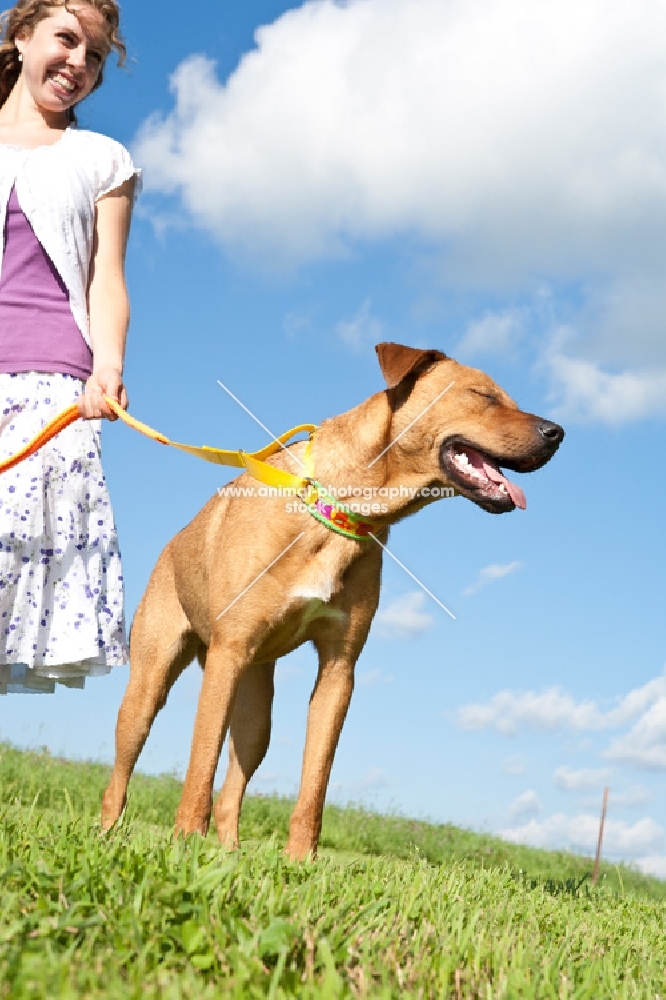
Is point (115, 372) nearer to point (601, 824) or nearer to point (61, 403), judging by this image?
point (61, 403)

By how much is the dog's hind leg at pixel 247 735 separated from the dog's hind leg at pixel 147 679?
0.43 metres

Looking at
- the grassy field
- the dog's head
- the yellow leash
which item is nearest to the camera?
the grassy field

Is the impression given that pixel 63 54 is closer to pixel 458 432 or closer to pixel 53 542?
pixel 53 542

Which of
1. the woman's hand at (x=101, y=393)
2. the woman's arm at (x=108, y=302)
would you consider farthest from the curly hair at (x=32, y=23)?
the woman's hand at (x=101, y=393)

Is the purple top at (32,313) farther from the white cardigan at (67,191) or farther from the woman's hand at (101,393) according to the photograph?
the woman's hand at (101,393)

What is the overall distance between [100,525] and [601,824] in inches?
298

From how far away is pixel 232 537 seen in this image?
17.9 feet

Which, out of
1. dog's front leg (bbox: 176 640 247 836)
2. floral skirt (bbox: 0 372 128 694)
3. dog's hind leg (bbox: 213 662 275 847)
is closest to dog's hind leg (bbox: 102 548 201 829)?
dog's hind leg (bbox: 213 662 275 847)

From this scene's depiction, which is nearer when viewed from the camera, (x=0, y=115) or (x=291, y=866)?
(x=291, y=866)

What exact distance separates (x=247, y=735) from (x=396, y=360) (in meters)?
2.49

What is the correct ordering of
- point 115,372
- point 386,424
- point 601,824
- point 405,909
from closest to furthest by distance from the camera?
point 405,909 < point 115,372 < point 386,424 < point 601,824

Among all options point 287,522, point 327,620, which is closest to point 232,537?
point 287,522

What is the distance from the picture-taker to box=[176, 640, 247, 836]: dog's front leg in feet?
16.9

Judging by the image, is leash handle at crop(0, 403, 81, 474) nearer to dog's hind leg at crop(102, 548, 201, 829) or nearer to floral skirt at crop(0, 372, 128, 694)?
floral skirt at crop(0, 372, 128, 694)
